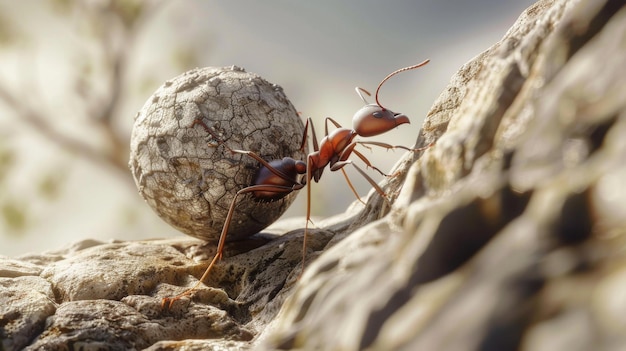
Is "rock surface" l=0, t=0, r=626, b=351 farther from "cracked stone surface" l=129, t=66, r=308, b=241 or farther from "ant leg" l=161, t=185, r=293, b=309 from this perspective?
"cracked stone surface" l=129, t=66, r=308, b=241

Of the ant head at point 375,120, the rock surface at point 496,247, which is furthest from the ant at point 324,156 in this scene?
the rock surface at point 496,247

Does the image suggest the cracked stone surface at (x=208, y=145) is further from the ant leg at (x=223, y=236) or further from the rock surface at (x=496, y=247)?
the rock surface at (x=496, y=247)

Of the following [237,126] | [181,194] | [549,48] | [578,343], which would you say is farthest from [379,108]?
[578,343]

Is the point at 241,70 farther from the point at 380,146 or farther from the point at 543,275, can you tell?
the point at 543,275

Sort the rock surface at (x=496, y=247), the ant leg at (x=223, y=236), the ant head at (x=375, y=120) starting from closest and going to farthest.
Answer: the rock surface at (x=496, y=247), the ant leg at (x=223, y=236), the ant head at (x=375, y=120)

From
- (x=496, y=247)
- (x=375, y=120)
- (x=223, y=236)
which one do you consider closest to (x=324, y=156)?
(x=375, y=120)

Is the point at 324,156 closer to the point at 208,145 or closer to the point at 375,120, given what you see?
the point at 375,120
